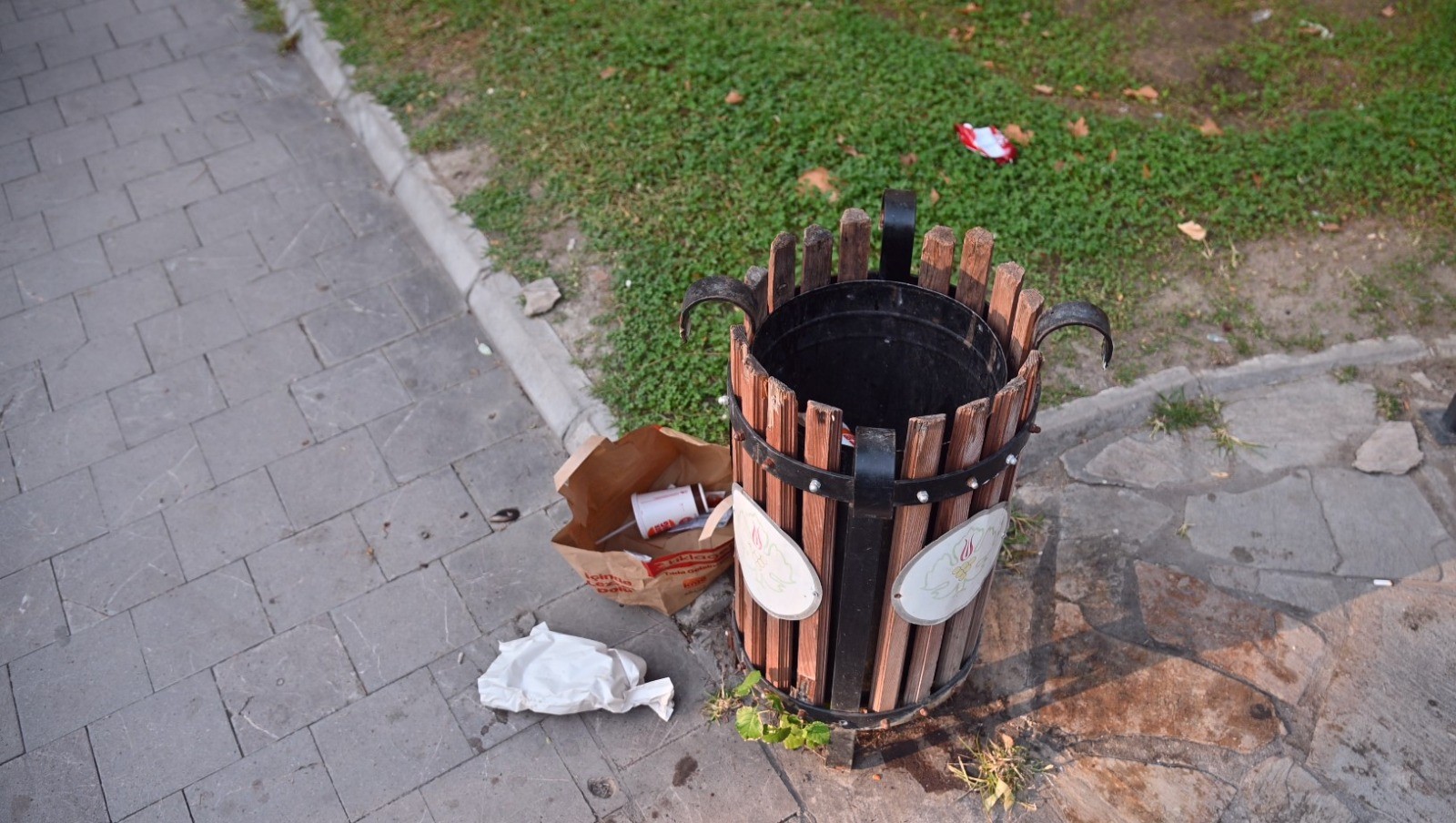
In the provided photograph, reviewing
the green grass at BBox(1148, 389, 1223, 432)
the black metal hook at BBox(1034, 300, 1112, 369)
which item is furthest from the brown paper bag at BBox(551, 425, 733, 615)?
the green grass at BBox(1148, 389, 1223, 432)

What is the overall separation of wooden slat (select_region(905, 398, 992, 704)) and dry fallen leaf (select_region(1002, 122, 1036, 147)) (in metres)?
2.98

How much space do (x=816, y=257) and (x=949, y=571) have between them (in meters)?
0.86

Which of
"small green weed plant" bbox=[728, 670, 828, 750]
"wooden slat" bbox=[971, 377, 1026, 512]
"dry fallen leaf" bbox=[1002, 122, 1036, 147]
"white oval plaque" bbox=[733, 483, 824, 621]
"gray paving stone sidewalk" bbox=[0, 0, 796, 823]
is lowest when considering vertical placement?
"gray paving stone sidewalk" bbox=[0, 0, 796, 823]

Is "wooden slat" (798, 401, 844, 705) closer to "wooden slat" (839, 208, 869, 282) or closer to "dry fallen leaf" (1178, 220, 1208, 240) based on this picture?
"wooden slat" (839, 208, 869, 282)

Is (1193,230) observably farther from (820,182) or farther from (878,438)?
(878,438)

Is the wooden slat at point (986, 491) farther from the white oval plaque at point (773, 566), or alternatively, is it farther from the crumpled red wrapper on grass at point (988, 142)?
the crumpled red wrapper on grass at point (988, 142)

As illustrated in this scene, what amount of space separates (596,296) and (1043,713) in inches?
94.9

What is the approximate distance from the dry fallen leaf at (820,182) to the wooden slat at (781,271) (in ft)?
6.99

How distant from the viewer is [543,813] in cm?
300

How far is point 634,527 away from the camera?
3537 mm

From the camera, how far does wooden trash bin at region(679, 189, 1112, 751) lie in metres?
2.28

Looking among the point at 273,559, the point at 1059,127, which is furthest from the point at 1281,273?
the point at 273,559

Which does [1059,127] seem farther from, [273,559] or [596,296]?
[273,559]

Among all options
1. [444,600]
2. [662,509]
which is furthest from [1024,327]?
[444,600]
